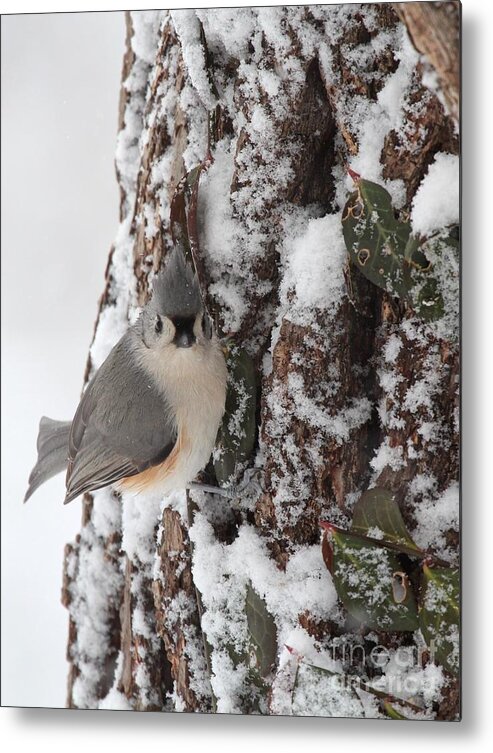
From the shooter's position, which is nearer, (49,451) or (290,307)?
(290,307)

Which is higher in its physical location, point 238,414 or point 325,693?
point 238,414

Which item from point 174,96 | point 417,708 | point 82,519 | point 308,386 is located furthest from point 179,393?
→ point 417,708

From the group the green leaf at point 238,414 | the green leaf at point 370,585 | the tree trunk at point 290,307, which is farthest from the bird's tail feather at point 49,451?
the green leaf at point 370,585

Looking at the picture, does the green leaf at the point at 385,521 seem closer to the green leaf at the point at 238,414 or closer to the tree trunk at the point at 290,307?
the tree trunk at the point at 290,307

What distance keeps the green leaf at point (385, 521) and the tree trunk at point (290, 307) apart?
17mm

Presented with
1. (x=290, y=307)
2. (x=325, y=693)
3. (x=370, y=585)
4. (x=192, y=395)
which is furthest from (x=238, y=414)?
(x=325, y=693)

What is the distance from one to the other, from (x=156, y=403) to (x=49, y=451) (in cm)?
25

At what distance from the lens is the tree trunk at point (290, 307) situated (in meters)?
1.23

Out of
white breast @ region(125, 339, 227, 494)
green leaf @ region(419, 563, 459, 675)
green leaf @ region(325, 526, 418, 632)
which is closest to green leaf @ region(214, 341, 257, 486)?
white breast @ region(125, 339, 227, 494)

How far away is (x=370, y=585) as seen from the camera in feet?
4.15

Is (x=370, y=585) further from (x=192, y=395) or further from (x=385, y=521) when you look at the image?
(x=192, y=395)

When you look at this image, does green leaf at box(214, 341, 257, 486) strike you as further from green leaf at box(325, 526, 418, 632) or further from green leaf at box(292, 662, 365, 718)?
green leaf at box(292, 662, 365, 718)

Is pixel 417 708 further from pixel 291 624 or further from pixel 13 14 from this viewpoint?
pixel 13 14

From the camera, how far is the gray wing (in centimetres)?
137
